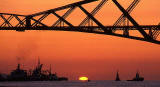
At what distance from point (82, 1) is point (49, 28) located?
220 inches

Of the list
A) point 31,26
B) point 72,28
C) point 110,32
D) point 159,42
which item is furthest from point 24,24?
point 159,42

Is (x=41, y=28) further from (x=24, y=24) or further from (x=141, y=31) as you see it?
(x=141, y=31)

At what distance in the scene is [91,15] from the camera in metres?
59.7

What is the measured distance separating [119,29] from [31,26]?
11.1m

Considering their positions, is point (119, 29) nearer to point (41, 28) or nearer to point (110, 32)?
point (110, 32)

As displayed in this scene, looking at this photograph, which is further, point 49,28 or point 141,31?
point 49,28

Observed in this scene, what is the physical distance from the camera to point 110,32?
59688 mm

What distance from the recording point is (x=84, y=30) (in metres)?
60.9

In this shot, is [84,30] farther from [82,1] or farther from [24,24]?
[24,24]

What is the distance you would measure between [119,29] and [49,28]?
8.58 m

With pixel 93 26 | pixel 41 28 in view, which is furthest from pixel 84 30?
pixel 41 28

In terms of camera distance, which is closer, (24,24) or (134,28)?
(134,28)

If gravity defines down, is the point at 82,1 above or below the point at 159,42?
above

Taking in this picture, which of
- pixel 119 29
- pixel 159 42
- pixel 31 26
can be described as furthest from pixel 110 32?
pixel 31 26
